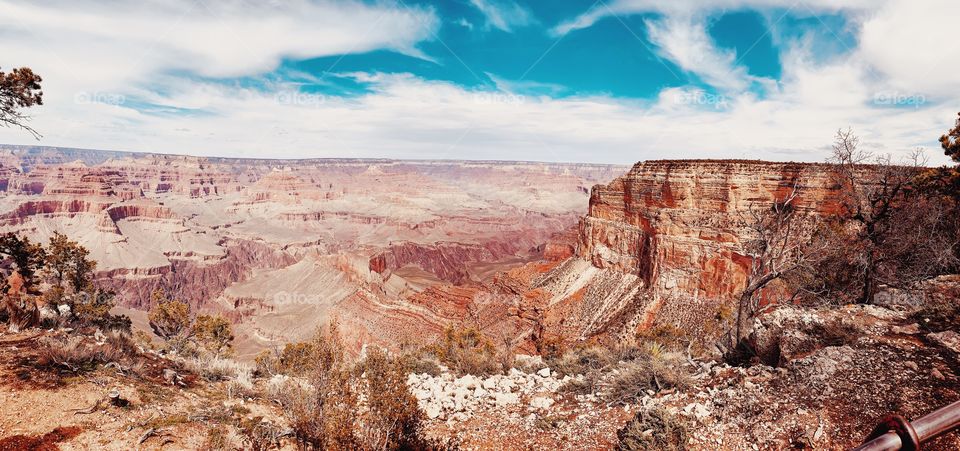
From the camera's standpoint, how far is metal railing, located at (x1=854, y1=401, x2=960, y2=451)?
193cm

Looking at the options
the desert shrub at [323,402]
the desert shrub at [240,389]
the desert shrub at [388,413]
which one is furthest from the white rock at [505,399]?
the desert shrub at [240,389]

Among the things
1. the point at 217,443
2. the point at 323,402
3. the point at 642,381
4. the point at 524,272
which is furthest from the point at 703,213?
the point at 217,443

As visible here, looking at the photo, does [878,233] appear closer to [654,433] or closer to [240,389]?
[654,433]

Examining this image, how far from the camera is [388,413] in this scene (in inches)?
281

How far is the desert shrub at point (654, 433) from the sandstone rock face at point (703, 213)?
65.6 feet

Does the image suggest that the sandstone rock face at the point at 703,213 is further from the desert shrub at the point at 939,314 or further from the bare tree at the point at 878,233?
the desert shrub at the point at 939,314

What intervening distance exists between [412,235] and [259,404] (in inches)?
5314

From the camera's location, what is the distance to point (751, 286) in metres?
12.5

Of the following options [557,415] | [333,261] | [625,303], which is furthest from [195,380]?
[333,261]

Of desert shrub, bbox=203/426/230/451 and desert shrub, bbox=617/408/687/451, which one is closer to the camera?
desert shrub, bbox=617/408/687/451

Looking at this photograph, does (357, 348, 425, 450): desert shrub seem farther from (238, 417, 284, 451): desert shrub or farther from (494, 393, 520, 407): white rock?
(494, 393, 520, 407): white rock

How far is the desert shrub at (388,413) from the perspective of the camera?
7.00 metres

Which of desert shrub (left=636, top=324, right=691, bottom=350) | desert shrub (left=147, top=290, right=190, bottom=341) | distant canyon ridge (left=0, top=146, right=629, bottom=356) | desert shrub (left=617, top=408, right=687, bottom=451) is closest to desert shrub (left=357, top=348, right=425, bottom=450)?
desert shrub (left=617, top=408, right=687, bottom=451)

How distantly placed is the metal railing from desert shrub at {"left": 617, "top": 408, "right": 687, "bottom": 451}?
17.1 feet
